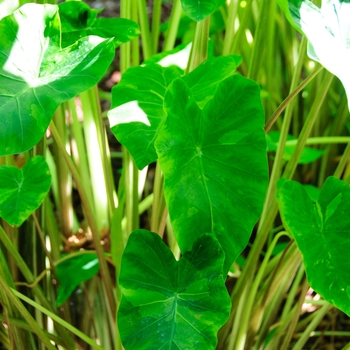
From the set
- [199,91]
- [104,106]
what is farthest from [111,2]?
[199,91]

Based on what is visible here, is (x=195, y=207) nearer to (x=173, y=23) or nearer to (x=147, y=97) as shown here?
(x=147, y=97)

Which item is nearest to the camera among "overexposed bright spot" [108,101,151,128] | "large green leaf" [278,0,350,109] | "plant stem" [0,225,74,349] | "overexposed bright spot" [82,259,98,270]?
"large green leaf" [278,0,350,109]

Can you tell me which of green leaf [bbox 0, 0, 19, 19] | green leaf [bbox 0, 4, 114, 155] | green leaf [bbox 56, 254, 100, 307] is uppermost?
green leaf [bbox 0, 0, 19, 19]

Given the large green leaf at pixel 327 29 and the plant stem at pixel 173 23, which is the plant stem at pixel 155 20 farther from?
the large green leaf at pixel 327 29

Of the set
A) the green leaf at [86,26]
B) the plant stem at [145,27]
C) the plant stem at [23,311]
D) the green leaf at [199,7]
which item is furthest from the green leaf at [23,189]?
the plant stem at [145,27]

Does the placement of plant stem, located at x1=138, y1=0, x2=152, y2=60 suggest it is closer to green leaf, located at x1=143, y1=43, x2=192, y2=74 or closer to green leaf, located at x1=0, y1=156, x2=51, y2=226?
green leaf, located at x1=143, y1=43, x2=192, y2=74

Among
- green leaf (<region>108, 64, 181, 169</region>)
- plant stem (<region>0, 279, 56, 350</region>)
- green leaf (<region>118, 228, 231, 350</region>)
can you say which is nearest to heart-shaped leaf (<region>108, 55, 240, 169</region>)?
green leaf (<region>108, 64, 181, 169</region>)
